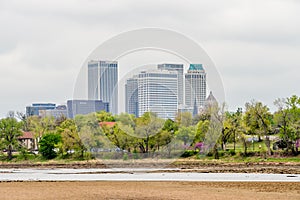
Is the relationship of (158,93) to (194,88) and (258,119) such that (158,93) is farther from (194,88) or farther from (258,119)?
(258,119)

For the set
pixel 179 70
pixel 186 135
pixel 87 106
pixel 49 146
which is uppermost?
pixel 179 70

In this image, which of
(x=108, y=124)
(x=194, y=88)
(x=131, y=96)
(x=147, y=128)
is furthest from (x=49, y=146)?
(x=194, y=88)

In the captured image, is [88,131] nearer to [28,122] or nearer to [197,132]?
[197,132]

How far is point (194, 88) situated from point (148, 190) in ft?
162

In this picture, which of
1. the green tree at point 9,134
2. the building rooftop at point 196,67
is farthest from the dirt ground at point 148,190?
the green tree at point 9,134

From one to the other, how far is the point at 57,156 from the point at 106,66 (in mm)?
35439

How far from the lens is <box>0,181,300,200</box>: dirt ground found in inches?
1578

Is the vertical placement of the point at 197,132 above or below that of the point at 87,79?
below

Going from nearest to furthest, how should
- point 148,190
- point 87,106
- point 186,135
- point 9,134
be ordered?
point 148,190 → point 87,106 → point 186,135 → point 9,134

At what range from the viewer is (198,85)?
90.9m

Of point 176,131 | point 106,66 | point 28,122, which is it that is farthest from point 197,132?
point 28,122

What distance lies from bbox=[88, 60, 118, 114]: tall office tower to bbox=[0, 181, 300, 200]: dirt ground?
2359cm

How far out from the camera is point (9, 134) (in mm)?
109688

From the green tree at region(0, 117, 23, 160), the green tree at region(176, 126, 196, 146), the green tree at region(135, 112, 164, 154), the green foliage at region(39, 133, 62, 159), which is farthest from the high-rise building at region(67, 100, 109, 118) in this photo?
the green tree at region(0, 117, 23, 160)
